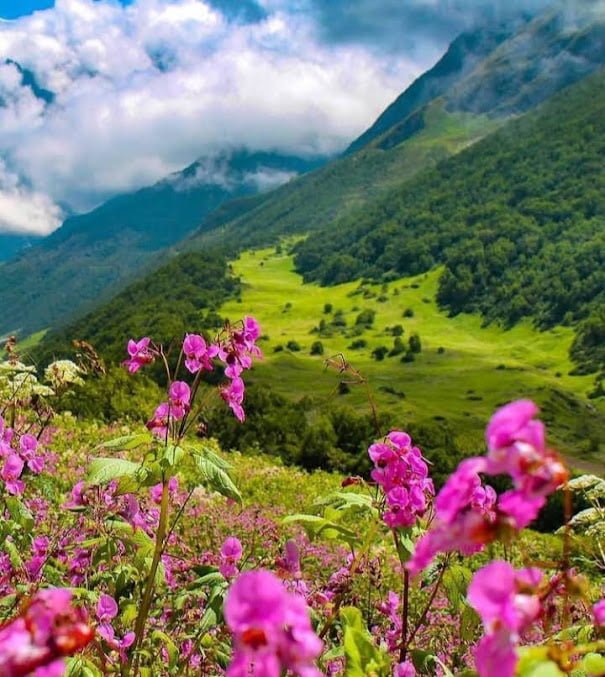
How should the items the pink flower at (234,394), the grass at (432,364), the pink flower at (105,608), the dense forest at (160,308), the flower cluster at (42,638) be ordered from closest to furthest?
the flower cluster at (42,638)
the pink flower at (105,608)
the pink flower at (234,394)
the grass at (432,364)
the dense forest at (160,308)

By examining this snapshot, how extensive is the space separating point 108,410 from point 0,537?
767 inches

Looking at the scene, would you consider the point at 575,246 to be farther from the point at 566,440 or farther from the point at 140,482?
the point at 140,482

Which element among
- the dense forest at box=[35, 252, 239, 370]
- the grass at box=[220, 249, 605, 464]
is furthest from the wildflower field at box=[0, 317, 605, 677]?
the dense forest at box=[35, 252, 239, 370]

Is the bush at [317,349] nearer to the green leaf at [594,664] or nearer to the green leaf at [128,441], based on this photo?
the green leaf at [128,441]

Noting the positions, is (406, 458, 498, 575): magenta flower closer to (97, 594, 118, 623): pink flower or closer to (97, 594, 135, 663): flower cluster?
(97, 594, 135, 663): flower cluster

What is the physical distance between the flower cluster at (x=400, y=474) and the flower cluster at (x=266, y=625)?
169 cm

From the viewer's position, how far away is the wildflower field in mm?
1258

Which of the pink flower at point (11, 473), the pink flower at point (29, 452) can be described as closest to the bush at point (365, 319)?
the pink flower at point (29, 452)

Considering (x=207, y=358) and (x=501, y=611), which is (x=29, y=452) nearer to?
(x=207, y=358)

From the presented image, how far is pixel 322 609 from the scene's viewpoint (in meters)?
3.58

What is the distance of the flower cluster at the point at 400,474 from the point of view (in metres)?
2.94

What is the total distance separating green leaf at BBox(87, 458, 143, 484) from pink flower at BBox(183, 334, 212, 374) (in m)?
0.67

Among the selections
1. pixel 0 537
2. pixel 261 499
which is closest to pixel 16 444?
pixel 0 537

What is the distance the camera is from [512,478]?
128cm
